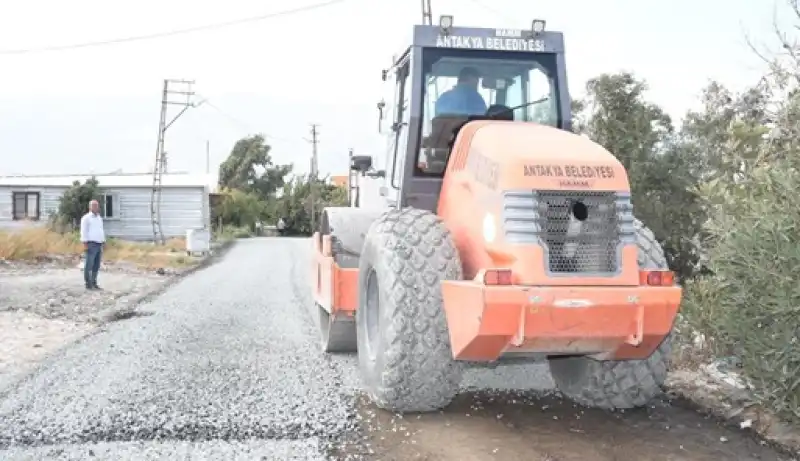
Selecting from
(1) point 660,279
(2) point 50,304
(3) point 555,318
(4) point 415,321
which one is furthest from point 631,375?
(2) point 50,304

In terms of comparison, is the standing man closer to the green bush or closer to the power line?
the green bush

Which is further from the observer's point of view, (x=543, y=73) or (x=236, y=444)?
(x=543, y=73)

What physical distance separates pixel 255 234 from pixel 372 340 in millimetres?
55794

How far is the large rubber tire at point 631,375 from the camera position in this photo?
20.5 ft

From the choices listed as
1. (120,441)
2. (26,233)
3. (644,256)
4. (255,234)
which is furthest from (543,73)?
(255,234)

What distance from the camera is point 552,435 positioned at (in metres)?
5.90

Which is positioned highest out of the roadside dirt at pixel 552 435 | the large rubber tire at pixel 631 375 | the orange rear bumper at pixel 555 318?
the orange rear bumper at pixel 555 318

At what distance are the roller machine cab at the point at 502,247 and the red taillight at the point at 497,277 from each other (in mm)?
19

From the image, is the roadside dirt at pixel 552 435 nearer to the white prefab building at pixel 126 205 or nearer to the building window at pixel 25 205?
the white prefab building at pixel 126 205

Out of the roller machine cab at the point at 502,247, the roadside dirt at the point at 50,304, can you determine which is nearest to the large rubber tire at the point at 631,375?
the roller machine cab at the point at 502,247

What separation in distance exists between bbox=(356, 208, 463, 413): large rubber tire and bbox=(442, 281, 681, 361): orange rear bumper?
273 mm

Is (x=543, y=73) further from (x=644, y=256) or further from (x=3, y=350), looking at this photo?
(x=3, y=350)

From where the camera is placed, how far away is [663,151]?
85.9 ft

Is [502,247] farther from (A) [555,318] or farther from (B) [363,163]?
(B) [363,163]
